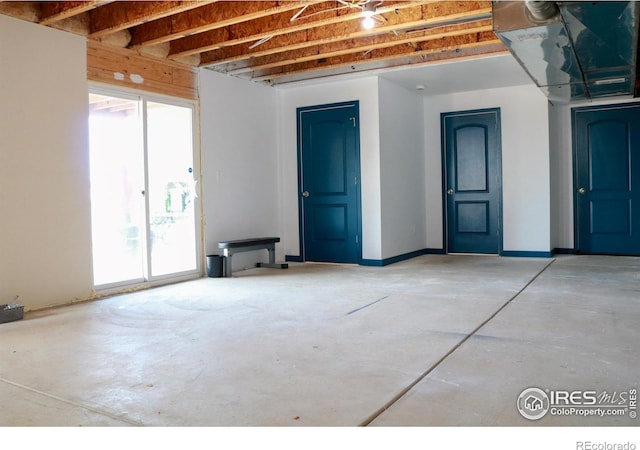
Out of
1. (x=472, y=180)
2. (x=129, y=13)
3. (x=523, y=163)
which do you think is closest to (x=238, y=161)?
(x=129, y=13)

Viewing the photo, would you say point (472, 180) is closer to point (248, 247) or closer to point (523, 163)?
point (523, 163)

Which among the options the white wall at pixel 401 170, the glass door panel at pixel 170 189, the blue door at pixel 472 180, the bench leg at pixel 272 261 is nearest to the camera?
the glass door panel at pixel 170 189

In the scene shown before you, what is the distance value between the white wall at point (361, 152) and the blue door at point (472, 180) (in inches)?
70.6

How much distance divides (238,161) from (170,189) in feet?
3.65

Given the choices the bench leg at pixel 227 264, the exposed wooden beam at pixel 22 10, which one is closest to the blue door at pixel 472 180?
the bench leg at pixel 227 264

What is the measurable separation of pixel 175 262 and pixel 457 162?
4.50m

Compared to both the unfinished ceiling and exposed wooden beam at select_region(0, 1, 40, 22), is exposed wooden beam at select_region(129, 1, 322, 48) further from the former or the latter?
exposed wooden beam at select_region(0, 1, 40, 22)

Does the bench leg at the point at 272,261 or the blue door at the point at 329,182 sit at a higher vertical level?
the blue door at the point at 329,182

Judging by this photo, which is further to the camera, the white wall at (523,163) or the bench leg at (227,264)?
the white wall at (523,163)

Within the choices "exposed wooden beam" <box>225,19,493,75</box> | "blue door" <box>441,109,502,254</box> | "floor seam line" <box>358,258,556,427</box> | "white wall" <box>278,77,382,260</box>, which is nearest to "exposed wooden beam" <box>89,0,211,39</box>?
"exposed wooden beam" <box>225,19,493,75</box>

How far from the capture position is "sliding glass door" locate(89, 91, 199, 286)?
5293 millimetres

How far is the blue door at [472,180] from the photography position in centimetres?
788

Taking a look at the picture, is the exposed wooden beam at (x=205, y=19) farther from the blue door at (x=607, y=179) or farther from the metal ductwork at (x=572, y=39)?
the blue door at (x=607, y=179)
